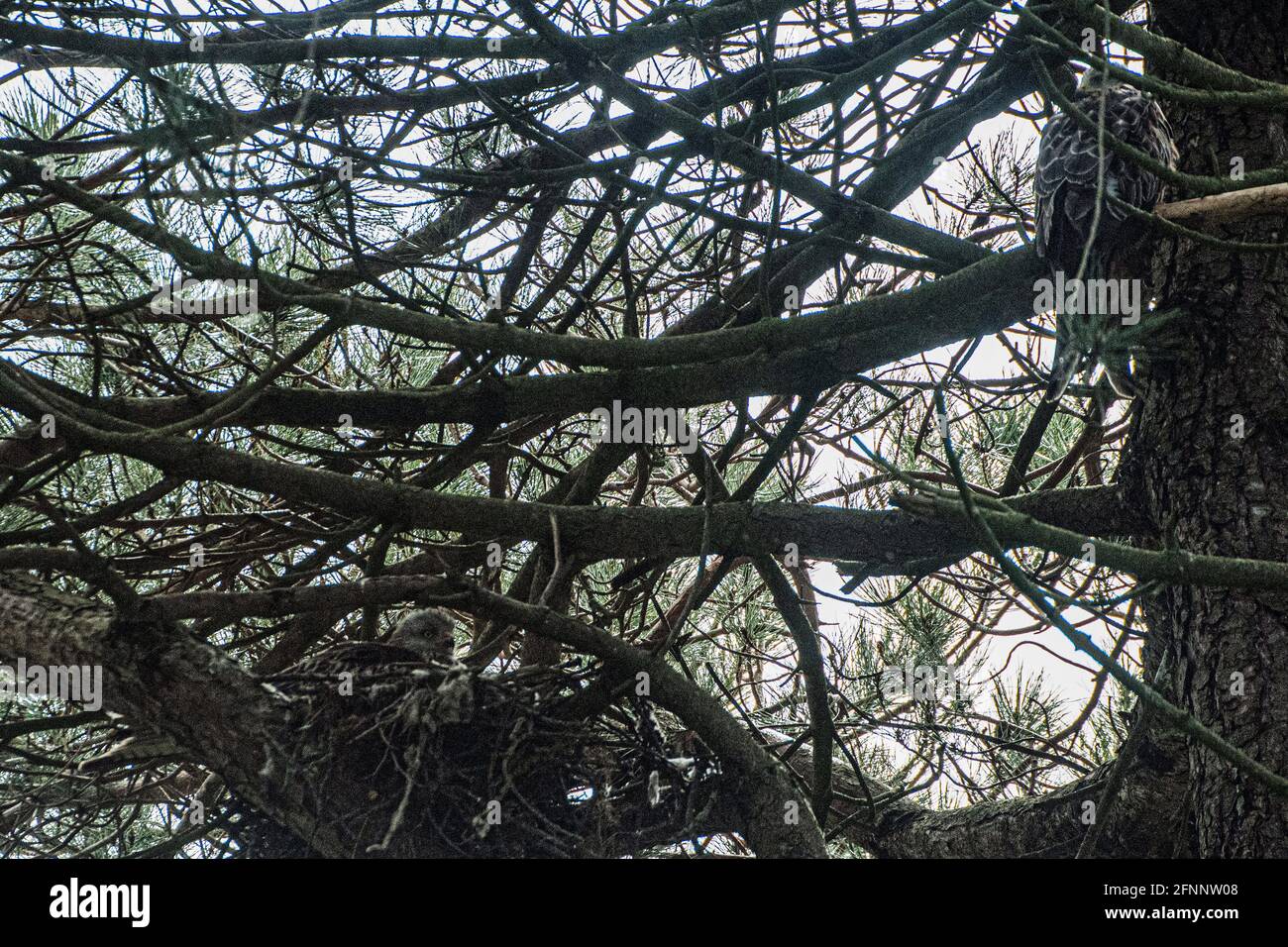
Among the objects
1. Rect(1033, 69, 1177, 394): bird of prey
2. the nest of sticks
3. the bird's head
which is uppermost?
Rect(1033, 69, 1177, 394): bird of prey

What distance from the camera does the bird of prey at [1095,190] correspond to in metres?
2.47

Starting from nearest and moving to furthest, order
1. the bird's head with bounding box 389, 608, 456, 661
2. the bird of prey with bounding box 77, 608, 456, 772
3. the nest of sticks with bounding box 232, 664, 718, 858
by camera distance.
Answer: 1. the nest of sticks with bounding box 232, 664, 718, 858
2. the bird of prey with bounding box 77, 608, 456, 772
3. the bird's head with bounding box 389, 608, 456, 661

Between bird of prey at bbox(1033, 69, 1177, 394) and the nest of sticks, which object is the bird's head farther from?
bird of prey at bbox(1033, 69, 1177, 394)

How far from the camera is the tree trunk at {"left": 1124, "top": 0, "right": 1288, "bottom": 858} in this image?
2.29 metres

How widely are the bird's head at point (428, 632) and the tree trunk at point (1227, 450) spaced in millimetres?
1801

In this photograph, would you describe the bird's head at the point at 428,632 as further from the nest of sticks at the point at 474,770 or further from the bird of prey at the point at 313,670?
the nest of sticks at the point at 474,770

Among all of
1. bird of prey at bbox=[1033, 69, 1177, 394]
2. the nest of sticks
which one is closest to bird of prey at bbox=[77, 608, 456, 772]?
the nest of sticks

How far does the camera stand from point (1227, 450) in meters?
2.46

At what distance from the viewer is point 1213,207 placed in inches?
80.2

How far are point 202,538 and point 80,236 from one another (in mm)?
893

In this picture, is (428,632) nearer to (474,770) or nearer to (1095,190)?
(474,770)

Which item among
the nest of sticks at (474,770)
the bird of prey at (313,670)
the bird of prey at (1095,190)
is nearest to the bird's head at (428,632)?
the bird of prey at (313,670)

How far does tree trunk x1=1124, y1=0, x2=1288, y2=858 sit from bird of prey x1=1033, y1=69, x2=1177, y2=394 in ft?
0.32
